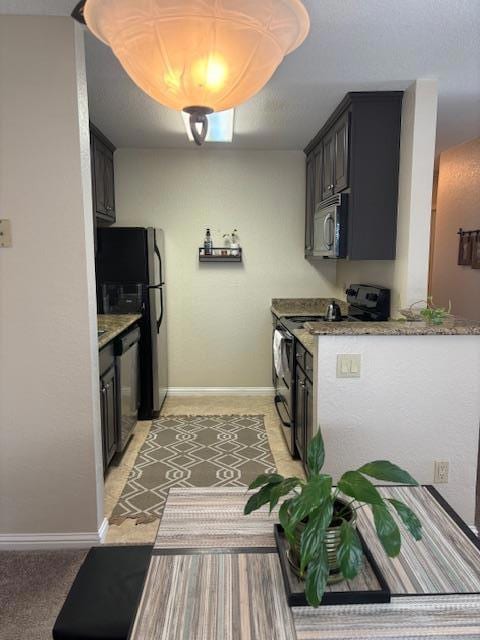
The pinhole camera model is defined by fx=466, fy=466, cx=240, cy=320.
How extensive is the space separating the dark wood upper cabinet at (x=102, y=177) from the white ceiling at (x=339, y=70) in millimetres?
117

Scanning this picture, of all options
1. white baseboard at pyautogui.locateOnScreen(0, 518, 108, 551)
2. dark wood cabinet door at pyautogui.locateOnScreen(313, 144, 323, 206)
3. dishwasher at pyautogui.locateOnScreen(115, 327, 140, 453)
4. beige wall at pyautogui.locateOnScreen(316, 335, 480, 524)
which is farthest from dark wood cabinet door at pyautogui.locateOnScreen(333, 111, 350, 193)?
white baseboard at pyautogui.locateOnScreen(0, 518, 108, 551)

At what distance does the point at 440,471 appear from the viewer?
2.40 m

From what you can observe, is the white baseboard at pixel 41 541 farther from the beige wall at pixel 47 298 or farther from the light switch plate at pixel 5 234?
the light switch plate at pixel 5 234

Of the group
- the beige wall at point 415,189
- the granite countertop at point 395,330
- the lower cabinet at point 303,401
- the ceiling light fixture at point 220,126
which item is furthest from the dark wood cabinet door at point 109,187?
the granite countertop at point 395,330

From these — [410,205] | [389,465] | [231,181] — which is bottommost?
[389,465]

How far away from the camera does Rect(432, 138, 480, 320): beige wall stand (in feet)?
14.0

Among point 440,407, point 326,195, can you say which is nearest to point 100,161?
point 326,195

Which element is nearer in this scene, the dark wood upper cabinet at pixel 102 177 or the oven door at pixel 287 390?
the oven door at pixel 287 390

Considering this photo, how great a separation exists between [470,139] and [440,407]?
9.73 ft

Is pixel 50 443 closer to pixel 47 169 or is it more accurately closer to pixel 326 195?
pixel 47 169

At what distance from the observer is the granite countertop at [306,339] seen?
262 centimetres

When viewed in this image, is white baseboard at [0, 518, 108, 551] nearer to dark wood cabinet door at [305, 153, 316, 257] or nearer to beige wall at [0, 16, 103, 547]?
beige wall at [0, 16, 103, 547]

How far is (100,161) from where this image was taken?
3996mm

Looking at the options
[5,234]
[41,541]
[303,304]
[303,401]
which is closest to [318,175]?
[303,304]
